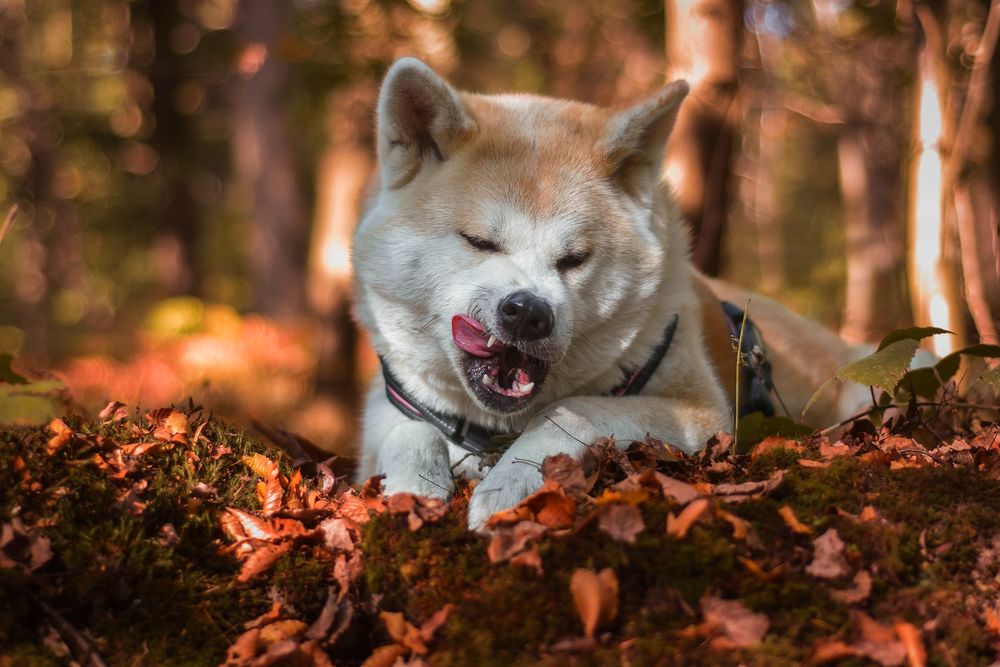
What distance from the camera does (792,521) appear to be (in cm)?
251

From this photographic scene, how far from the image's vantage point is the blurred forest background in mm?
5973

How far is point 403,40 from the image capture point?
8.66 metres

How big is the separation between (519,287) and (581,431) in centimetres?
54

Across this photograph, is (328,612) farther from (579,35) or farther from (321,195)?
(579,35)

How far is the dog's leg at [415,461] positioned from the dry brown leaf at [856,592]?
1.31m

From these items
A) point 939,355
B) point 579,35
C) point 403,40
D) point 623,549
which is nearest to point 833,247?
point 579,35

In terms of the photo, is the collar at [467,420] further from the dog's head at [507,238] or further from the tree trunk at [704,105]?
the tree trunk at [704,105]

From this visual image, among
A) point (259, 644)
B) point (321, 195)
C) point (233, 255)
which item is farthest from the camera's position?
point (233, 255)

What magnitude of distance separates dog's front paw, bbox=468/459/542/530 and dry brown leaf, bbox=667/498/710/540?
20.4 inches

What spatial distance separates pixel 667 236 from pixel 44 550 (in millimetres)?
2577

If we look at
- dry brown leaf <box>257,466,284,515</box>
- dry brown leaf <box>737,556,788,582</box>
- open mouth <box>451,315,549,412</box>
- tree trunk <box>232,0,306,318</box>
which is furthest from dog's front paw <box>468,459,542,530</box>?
tree trunk <box>232,0,306,318</box>

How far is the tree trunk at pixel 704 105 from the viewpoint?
687cm

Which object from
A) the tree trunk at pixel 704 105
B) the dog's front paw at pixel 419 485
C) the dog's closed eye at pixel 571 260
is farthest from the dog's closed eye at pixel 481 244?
the tree trunk at pixel 704 105

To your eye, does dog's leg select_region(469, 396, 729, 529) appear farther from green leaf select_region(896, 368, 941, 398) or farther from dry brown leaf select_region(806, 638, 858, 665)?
dry brown leaf select_region(806, 638, 858, 665)
